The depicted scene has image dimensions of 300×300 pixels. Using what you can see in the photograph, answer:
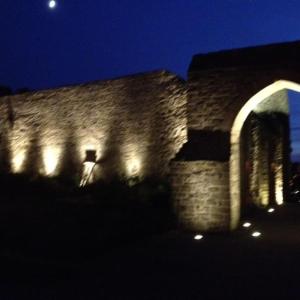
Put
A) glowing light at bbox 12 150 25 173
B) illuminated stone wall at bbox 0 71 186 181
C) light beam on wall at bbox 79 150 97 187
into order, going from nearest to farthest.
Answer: illuminated stone wall at bbox 0 71 186 181 → light beam on wall at bbox 79 150 97 187 → glowing light at bbox 12 150 25 173

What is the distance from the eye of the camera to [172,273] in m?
6.53

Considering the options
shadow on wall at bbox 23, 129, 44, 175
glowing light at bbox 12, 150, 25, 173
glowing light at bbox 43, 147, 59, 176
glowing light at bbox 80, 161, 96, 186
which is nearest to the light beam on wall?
glowing light at bbox 80, 161, 96, 186

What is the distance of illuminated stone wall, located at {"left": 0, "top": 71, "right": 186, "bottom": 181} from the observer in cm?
1188

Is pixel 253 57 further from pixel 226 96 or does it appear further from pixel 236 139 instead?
pixel 236 139

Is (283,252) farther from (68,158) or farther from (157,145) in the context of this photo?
(68,158)

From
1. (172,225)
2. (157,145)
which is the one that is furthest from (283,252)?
(157,145)

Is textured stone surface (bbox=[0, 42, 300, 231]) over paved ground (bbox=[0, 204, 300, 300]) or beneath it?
over

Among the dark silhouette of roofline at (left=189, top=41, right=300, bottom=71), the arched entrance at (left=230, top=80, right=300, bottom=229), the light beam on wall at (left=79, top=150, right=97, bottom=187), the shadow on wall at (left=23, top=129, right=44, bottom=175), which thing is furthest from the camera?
the shadow on wall at (left=23, top=129, right=44, bottom=175)

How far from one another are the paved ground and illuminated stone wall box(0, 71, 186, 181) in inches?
146

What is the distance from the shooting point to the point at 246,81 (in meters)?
9.52

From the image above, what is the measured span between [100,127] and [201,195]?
4403 millimetres

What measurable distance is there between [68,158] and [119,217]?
520 cm

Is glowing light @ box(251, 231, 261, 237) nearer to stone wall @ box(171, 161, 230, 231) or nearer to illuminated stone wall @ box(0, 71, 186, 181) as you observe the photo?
stone wall @ box(171, 161, 230, 231)

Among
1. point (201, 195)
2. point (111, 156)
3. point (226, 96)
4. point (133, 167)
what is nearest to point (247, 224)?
point (201, 195)
